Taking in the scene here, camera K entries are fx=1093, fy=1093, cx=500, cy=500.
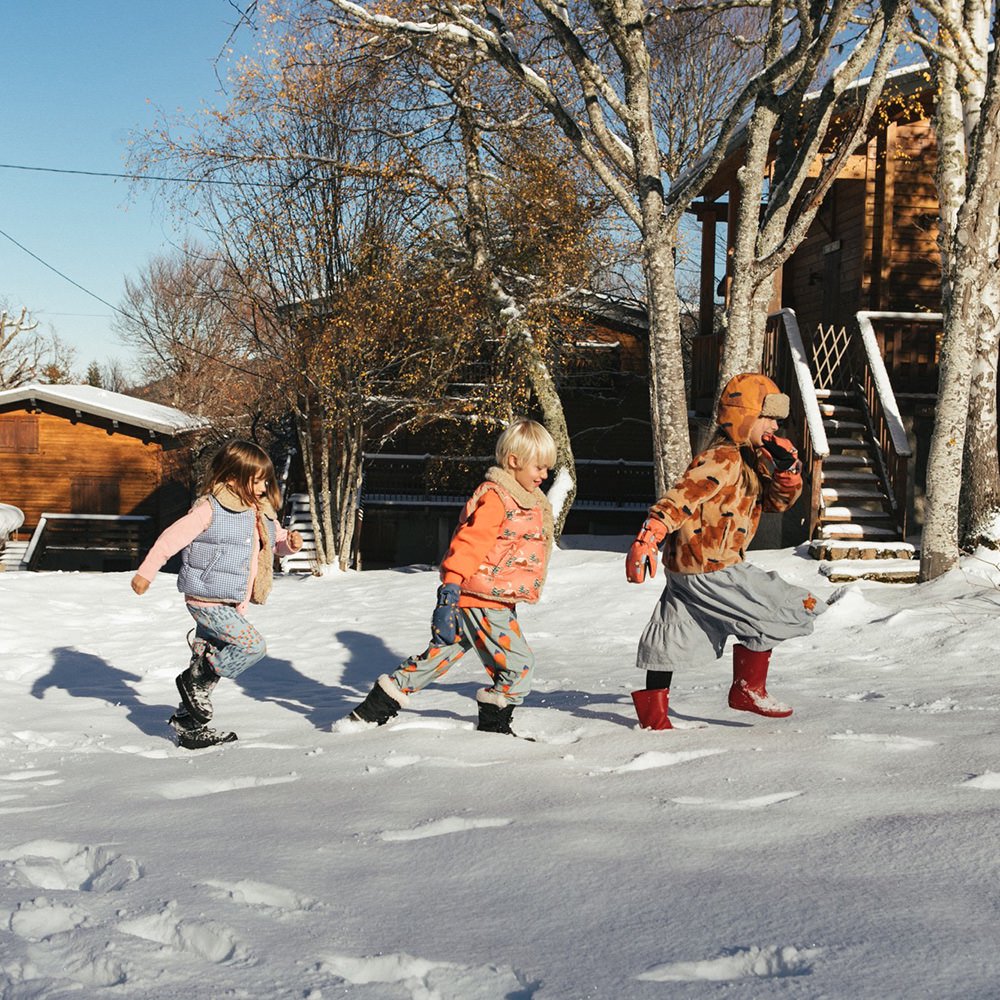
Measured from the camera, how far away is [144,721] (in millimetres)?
6379

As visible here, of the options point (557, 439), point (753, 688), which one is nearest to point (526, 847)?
point (753, 688)

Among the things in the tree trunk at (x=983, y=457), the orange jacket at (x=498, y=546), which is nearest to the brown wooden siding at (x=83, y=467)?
the tree trunk at (x=983, y=457)

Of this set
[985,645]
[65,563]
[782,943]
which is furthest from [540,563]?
[65,563]

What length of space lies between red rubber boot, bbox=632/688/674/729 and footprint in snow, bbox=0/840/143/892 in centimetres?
257

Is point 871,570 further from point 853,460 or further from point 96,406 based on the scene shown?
point 96,406

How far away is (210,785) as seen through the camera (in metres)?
4.37

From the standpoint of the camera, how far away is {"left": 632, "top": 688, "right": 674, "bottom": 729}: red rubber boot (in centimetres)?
505

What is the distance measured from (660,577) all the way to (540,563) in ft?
20.9

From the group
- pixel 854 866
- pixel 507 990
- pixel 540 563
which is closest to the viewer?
pixel 507 990

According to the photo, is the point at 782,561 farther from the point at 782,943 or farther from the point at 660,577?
the point at 782,943

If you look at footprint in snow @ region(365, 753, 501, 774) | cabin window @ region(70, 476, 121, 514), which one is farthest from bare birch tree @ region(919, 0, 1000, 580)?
cabin window @ region(70, 476, 121, 514)

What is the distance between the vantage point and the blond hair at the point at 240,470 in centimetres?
540

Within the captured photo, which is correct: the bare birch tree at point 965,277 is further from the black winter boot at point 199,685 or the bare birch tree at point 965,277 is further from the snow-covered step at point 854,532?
the black winter boot at point 199,685

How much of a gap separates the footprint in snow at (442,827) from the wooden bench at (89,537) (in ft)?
86.9
